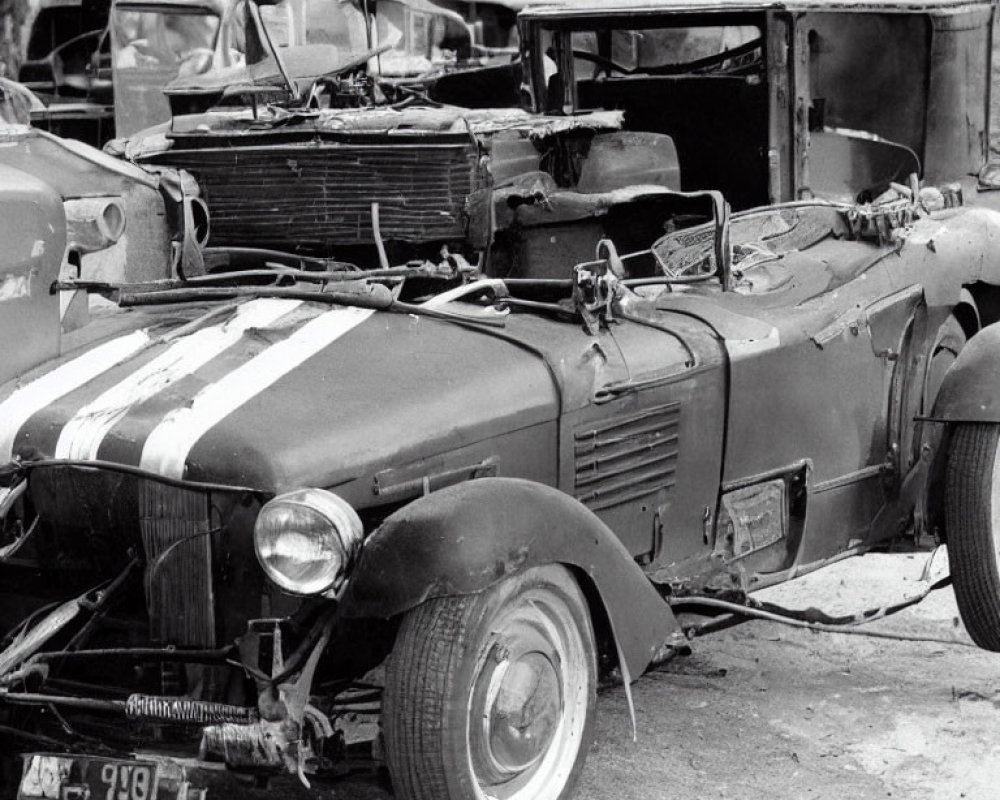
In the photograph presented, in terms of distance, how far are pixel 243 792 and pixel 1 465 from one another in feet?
3.62

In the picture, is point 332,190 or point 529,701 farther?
point 332,190

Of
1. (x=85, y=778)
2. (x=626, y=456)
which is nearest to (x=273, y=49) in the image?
(x=626, y=456)

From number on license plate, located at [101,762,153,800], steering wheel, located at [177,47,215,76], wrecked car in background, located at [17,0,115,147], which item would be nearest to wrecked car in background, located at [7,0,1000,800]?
number on license plate, located at [101,762,153,800]

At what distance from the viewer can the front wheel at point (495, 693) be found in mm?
3350

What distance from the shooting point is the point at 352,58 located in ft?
19.8

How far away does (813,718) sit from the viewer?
15.9 ft

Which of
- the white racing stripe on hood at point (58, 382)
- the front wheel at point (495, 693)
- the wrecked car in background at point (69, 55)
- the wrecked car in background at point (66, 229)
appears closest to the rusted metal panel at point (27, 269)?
the wrecked car in background at point (66, 229)

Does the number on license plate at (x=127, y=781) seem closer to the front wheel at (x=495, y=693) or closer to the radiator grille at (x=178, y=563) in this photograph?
the radiator grille at (x=178, y=563)

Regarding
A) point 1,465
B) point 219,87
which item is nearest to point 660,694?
point 1,465

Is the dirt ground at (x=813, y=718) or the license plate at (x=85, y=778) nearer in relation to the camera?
the license plate at (x=85, y=778)

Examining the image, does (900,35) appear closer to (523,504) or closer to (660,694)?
(660,694)

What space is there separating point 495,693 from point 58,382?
1366 millimetres

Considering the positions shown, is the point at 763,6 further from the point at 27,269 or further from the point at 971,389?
the point at 27,269

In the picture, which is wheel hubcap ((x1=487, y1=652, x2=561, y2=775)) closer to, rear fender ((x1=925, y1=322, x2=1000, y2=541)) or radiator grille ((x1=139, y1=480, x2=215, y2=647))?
radiator grille ((x1=139, y1=480, x2=215, y2=647))
